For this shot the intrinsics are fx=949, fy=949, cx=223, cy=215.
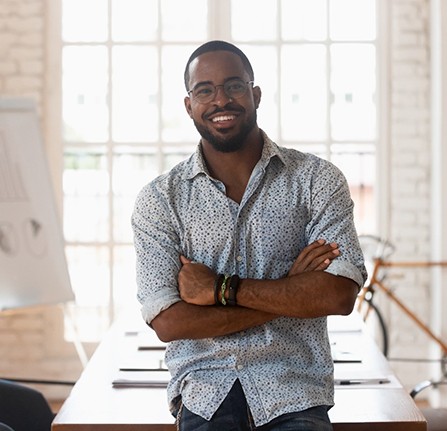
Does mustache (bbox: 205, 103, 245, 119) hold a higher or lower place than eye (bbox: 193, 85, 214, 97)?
lower

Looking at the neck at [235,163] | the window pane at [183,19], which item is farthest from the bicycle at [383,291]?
the neck at [235,163]

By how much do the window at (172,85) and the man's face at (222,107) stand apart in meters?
3.44

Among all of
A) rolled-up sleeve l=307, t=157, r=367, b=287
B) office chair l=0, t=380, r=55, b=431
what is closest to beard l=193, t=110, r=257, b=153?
rolled-up sleeve l=307, t=157, r=367, b=287

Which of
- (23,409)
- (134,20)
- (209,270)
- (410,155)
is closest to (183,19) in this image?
(134,20)

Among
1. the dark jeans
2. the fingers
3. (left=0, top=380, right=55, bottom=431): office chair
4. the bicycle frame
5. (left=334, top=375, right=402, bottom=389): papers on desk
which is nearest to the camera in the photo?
the dark jeans

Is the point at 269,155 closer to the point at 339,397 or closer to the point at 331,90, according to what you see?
the point at 339,397

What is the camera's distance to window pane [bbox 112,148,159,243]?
6023 millimetres

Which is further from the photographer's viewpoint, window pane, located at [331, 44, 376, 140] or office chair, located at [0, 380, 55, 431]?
window pane, located at [331, 44, 376, 140]

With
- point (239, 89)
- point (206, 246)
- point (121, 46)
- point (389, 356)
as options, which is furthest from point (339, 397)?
point (121, 46)

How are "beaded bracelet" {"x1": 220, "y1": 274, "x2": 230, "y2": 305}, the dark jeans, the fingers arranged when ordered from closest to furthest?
the dark jeans < "beaded bracelet" {"x1": 220, "y1": 274, "x2": 230, "y2": 305} < the fingers

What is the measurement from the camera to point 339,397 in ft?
8.71

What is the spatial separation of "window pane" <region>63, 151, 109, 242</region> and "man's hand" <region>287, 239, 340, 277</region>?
3.71 metres

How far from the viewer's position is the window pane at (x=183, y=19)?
5969 millimetres

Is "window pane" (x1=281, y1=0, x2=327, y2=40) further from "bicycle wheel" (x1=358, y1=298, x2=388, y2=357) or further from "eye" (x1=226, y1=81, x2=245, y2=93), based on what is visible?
"eye" (x1=226, y1=81, x2=245, y2=93)
